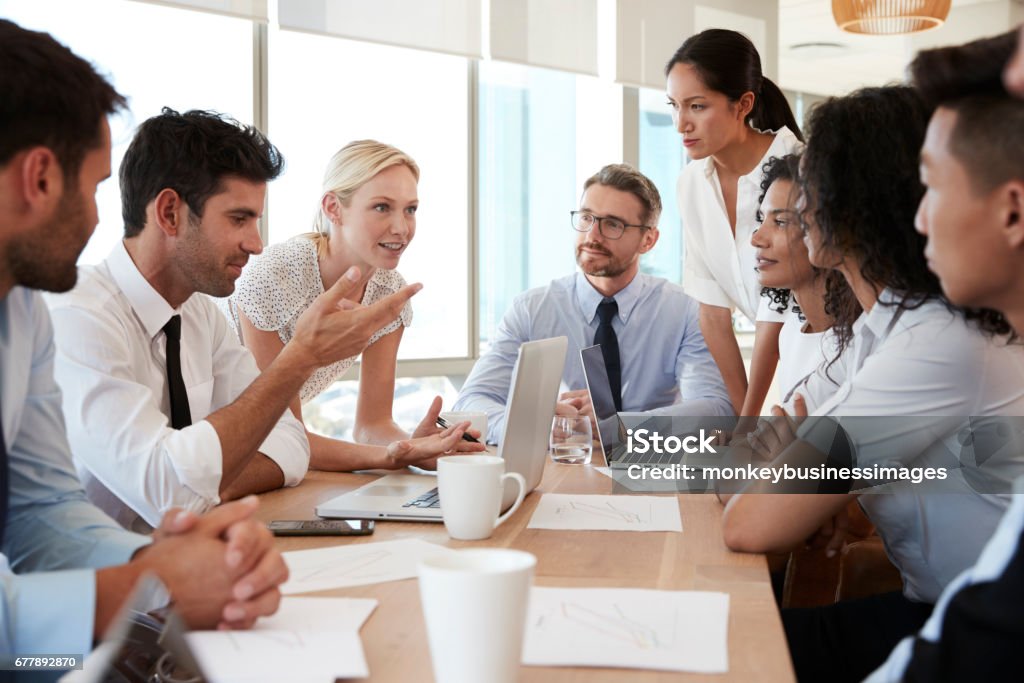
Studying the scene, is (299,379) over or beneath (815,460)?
over

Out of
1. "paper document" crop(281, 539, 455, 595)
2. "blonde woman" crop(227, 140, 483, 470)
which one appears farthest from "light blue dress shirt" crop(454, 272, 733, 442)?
"paper document" crop(281, 539, 455, 595)

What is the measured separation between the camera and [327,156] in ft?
15.3

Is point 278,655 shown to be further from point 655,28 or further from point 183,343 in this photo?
point 655,28

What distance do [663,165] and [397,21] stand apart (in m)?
2.41

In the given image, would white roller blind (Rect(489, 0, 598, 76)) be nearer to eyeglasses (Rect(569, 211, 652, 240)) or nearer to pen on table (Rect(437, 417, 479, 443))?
eyeglasses (Rect(569, 211, 652, 240))

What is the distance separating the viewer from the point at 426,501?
1612 millimetres

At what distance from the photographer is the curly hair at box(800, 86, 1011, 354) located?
5.28 feet

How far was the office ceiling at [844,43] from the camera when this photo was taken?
21.7ft

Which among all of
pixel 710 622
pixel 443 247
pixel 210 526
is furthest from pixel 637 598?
pixel 443 247

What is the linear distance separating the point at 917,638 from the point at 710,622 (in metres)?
0.23

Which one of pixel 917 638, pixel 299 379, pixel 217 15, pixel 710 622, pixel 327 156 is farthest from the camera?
pixel 327 156

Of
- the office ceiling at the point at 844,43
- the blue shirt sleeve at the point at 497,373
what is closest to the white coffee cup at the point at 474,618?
the blue shirt sleeve at the point at 497,373

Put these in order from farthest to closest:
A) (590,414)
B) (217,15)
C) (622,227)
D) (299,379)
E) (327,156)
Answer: (327,156)
(217,15)
(622,227)
(590,414)
(299,379)

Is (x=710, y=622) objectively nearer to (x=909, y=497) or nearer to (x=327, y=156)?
(x=909, y=497)
